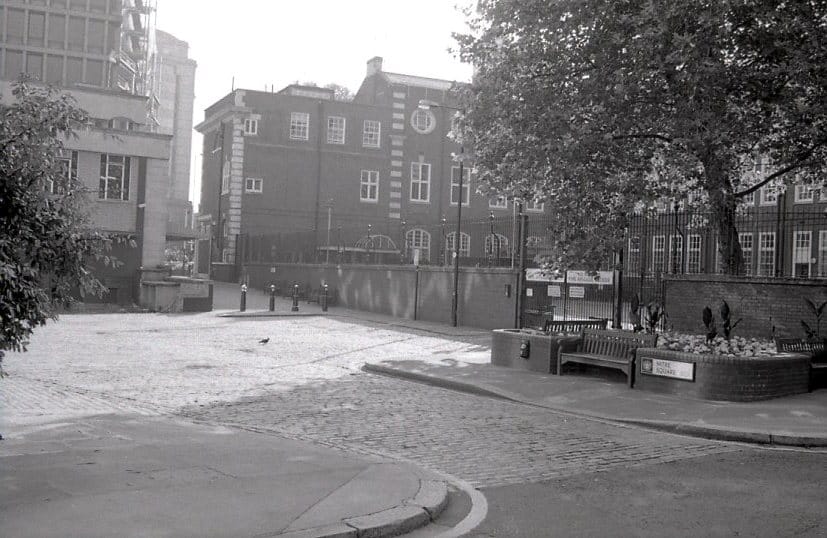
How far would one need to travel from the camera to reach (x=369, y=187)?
6059cm

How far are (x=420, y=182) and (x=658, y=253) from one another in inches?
1629

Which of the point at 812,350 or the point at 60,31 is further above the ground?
the point at 60,31

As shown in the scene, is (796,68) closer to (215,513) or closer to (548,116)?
(548,116)

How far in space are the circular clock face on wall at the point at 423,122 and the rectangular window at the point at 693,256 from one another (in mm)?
40861

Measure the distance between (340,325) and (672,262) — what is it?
41.0 ft

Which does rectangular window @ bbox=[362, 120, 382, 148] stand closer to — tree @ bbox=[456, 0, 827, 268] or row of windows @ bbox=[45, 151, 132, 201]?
row of windows @ bbox=[45, 151, 132, 201]

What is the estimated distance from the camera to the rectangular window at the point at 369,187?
198 feet

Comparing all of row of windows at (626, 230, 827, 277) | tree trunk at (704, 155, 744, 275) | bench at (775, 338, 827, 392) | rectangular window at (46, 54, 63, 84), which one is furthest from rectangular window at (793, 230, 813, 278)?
rectangular window at (46, 54, 63, 84)

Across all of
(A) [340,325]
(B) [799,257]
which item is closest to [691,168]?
(B) [799,257]

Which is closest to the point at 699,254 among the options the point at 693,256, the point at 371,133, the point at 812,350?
the point at 693,256

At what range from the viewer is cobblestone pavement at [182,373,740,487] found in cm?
830

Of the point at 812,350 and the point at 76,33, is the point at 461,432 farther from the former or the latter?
the point at 76,33

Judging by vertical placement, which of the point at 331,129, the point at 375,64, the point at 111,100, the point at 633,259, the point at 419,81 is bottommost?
the point at 633,259

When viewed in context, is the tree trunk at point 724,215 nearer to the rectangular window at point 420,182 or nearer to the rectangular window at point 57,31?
the rectangular window at point 420,182
